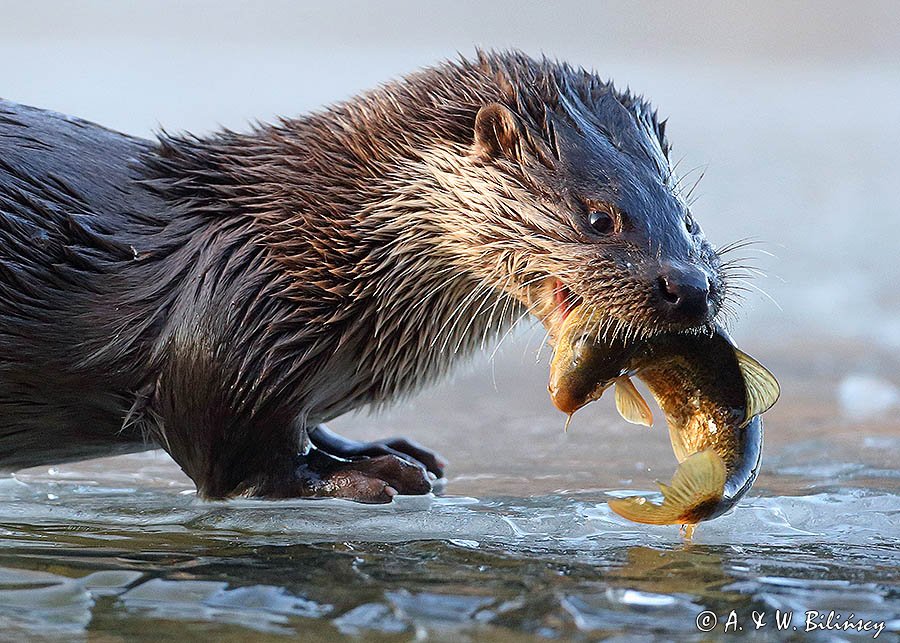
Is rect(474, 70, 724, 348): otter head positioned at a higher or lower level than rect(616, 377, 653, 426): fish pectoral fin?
higher

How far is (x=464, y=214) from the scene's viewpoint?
302cm

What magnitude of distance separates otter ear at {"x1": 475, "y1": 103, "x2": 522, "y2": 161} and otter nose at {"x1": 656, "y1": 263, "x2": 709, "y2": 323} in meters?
0.47

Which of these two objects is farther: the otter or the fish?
the otter

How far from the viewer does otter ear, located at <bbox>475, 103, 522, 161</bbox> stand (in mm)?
2984

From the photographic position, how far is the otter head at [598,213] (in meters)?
2.69

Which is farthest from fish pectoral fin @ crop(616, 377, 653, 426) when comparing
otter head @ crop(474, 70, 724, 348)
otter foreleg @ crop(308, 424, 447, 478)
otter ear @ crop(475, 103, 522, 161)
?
otter foreleg @ crop(308, 424, 447, 478)

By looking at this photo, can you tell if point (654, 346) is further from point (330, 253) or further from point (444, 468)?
point (444, 468)

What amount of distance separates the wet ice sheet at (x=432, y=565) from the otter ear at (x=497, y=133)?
73 cm

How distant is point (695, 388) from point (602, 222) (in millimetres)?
367

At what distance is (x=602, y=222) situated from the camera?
2844mm

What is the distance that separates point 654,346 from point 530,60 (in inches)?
31.2

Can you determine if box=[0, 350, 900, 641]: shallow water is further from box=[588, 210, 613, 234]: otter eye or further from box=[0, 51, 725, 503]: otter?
box=[588, 210, 613, 234]: otter eye

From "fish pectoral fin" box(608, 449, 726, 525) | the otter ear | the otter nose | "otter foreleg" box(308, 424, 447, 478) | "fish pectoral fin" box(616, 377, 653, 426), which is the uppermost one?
the otter ear

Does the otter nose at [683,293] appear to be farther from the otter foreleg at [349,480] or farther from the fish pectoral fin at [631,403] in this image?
the otter foreleg at [349,480]
